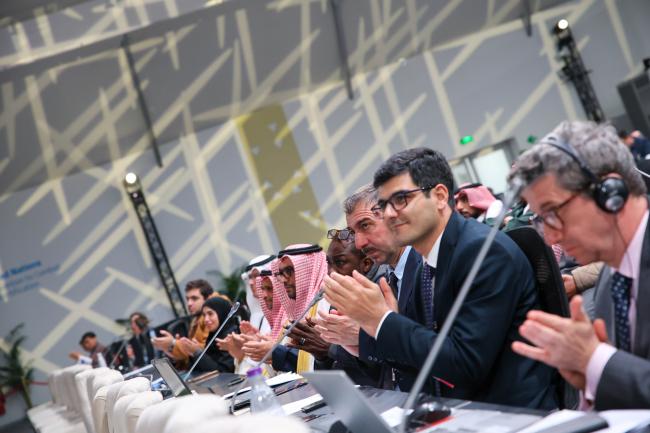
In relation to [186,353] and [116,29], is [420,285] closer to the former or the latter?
[186,353]

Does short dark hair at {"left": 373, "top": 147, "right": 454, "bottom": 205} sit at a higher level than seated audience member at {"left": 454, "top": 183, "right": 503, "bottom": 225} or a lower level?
higher

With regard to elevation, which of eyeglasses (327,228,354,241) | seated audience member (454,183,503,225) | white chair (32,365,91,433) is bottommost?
white chair (32,365,91,433)

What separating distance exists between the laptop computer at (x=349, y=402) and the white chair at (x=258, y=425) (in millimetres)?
351

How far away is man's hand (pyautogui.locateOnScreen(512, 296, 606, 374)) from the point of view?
1.40m

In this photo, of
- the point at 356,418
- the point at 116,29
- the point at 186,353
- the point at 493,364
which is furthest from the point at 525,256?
the point at 116,29

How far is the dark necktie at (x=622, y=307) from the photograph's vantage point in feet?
5.05

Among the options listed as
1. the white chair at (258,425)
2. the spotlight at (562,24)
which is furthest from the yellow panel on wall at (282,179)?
the white chair at (258,425)

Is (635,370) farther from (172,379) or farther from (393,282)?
(172,379)

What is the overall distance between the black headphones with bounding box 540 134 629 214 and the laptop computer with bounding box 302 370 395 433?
22.6 inches

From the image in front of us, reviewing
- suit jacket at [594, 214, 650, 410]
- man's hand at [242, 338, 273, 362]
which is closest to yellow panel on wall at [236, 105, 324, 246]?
man's hand at [242, 338, 273, 362]

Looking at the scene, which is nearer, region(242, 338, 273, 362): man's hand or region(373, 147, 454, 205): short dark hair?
region(373, 147, 454, 205): short dark hair

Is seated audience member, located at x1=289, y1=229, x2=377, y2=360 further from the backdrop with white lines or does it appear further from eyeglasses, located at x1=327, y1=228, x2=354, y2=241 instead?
the backdrop with white lines

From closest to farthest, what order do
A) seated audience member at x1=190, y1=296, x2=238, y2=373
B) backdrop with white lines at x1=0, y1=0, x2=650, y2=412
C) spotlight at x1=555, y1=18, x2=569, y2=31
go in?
seated audience member at x1=190, y1=296, x2=238, y2=373 → backdrop with white lines at x1=0, y1=0, x2=650, y2=412 → spotlight at x1=555, y1=18, x2=569, y2=31

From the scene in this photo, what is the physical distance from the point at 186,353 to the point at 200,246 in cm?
672
